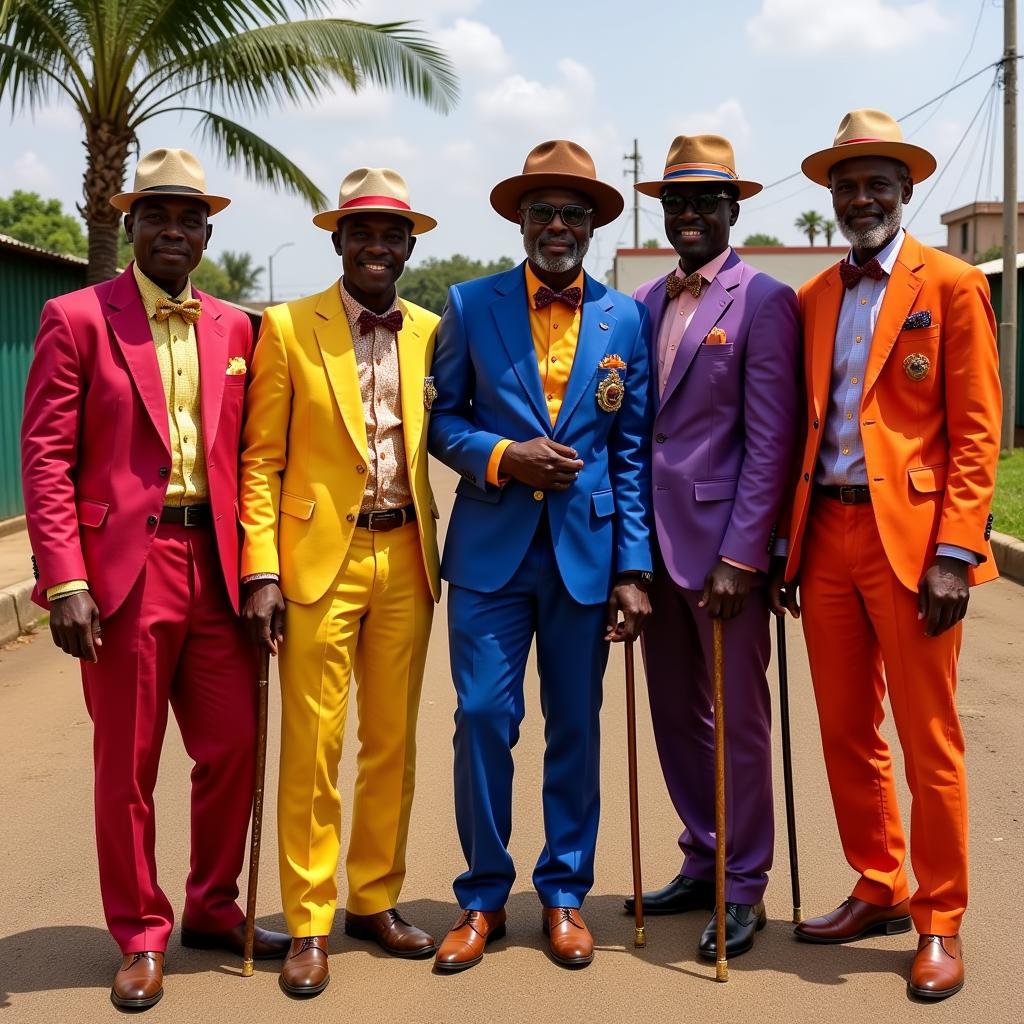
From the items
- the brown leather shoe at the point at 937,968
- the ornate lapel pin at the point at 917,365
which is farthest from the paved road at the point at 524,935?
the ornate lapel pin at the point at 917,365

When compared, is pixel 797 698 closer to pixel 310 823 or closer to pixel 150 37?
pixel 310 823

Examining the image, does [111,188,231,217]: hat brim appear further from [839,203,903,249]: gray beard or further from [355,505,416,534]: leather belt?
[839,203,903,249]: gray beard

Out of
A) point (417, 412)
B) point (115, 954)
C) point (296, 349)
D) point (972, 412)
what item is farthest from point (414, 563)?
point (972, 412)

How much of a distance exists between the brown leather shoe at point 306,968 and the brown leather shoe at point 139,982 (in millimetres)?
374

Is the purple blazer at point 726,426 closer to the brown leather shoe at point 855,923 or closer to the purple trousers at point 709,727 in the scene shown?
the purple trousers at point 709,727

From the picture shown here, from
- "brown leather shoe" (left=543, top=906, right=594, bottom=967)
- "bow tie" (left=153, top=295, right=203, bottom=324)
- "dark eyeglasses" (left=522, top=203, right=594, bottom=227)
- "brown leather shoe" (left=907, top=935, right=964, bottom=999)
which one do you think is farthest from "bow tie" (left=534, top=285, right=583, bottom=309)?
"brown leather shoe" (left=907, top=935, right=964, bottom=999)

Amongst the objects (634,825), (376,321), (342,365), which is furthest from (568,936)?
(376,321)

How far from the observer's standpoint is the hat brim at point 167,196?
4.20 m

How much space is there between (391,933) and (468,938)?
0.88ft

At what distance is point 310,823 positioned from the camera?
4242 millimetres

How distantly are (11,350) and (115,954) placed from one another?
36.9 feet

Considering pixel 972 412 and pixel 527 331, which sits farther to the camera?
pixel 527 331

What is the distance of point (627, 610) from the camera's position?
14.3 feet

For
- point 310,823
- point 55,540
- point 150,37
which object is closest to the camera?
point 55,540
